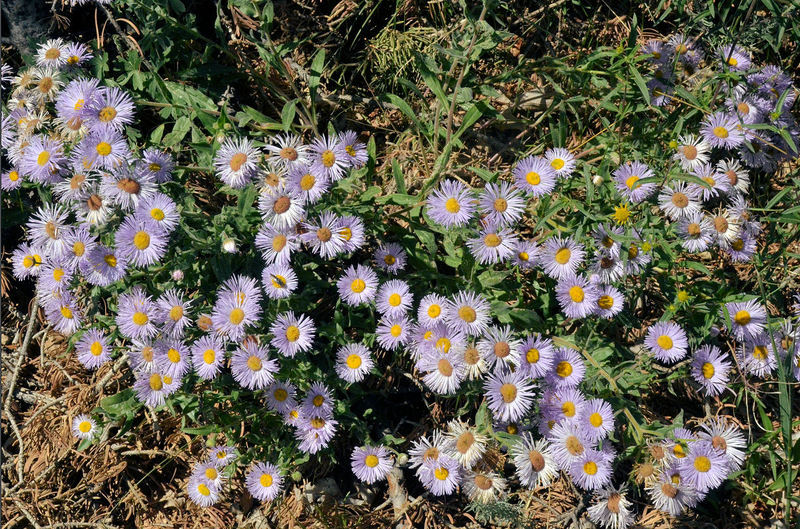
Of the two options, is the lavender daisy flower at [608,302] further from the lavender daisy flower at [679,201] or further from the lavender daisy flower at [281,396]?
the lavender daisy flower at [281,396]

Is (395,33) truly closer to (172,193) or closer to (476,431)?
(172,193)

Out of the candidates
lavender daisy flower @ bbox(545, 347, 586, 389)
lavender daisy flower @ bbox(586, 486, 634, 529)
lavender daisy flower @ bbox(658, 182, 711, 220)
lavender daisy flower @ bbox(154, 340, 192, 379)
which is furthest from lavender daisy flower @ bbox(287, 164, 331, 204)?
lavender daisy flower @ bbox(586, 486, 634, 529)

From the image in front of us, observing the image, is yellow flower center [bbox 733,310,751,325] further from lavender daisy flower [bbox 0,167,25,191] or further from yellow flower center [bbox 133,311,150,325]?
lavender daisy flower [bbox 0,167,25,191]

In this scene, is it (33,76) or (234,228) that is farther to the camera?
(33,76)

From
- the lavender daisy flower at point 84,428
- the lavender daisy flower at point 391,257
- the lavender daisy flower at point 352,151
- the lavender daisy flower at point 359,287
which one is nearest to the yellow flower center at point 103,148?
the lavender daisy flower at point 352,151

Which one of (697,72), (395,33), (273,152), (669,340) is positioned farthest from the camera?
(395,33)

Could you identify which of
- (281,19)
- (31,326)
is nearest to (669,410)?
(281,19)
